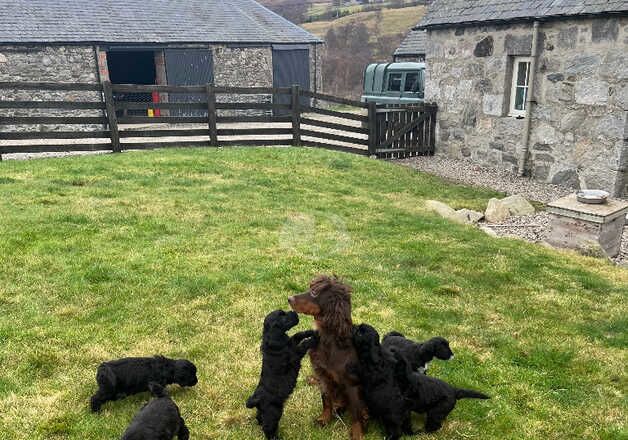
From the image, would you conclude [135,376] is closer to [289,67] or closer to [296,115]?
[296,115]

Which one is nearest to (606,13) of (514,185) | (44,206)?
(514,185)

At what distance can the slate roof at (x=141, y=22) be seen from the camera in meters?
20.7

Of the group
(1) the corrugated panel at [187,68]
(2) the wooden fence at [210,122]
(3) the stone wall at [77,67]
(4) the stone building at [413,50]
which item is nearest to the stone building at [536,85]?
(2) the wooden fence at [210,122]

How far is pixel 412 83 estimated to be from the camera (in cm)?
1958

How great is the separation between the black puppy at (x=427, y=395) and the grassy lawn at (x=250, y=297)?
172 mm

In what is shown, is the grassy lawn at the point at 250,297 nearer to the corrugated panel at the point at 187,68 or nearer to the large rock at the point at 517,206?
the large rock at the point at 517,206

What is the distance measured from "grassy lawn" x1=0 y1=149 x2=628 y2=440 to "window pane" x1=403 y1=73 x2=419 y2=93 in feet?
35.5

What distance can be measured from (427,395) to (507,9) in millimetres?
11824

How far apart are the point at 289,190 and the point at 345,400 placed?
6.50 metres

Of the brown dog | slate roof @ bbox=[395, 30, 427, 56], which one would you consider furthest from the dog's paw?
slate roof @ bbox=[395, 30, 427, 56]

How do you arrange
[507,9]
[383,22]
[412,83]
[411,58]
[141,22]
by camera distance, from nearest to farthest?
[507,9]
[412,83]
[141,22]
[411,58]
[383,22]

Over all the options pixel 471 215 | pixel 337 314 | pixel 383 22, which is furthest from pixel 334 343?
pixel 383 22

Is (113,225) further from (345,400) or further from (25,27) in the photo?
(25,27)

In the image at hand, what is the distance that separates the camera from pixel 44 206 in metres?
8.05
